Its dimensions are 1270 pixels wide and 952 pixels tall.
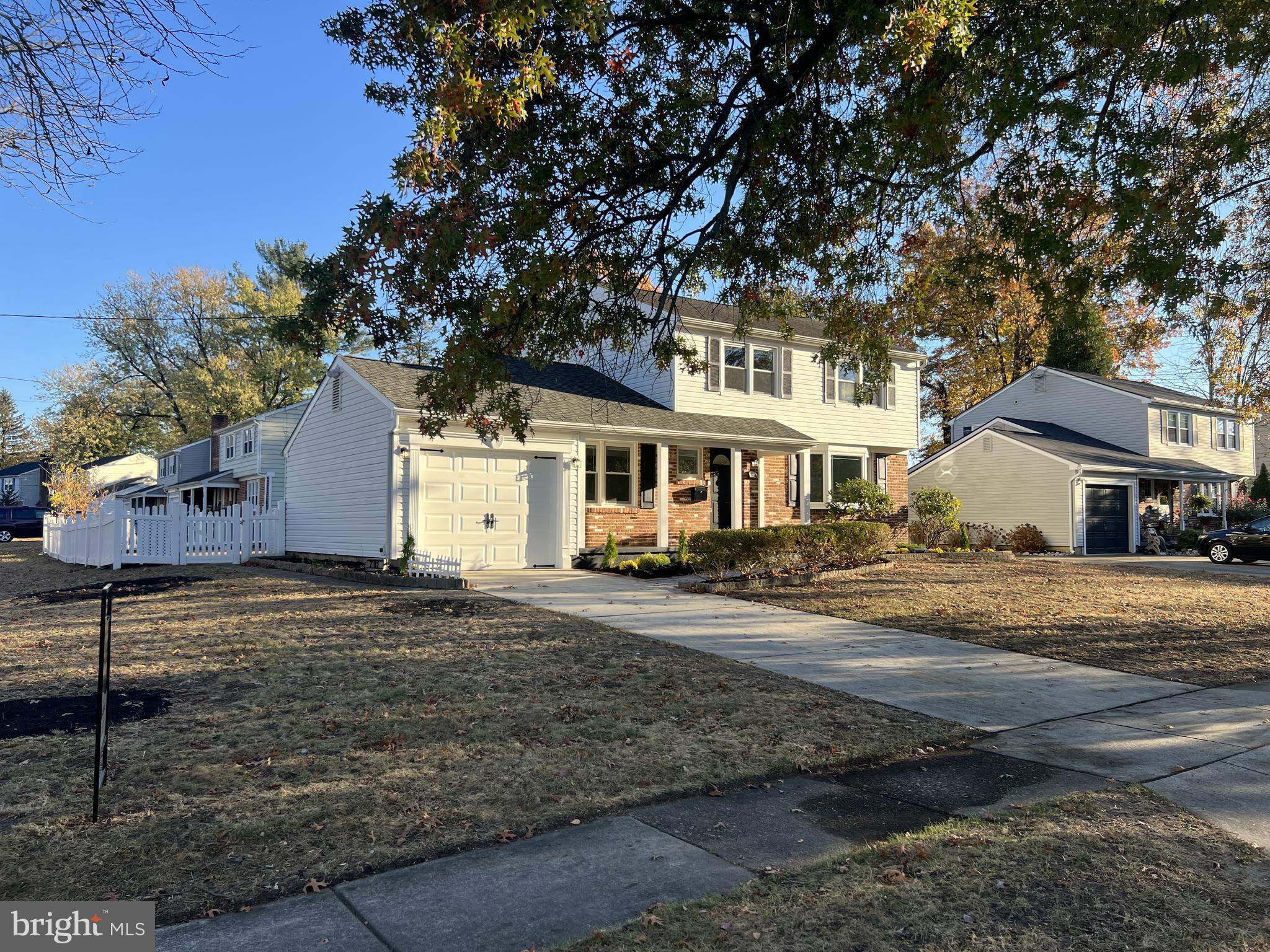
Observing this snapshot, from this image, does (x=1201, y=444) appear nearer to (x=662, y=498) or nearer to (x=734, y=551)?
(x=662, y=498)

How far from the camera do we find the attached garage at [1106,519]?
2861 cm

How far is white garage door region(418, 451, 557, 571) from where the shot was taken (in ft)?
55.2

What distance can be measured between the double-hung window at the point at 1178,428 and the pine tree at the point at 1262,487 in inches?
272

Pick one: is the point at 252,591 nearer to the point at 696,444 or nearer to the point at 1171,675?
the point at 696,444

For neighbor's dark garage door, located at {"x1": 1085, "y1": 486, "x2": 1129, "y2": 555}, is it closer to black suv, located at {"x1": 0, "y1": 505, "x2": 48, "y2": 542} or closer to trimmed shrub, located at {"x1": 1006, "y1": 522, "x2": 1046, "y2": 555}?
trimmed shrub, located at {"x1": 1006, "y1": 522, "x2": 1046, "y2": 555}

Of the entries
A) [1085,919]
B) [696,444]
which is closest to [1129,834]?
[1085,919]

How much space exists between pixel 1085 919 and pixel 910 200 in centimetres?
823

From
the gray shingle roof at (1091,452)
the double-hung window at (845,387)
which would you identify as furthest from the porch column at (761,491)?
the gray shingle roof at (1091,452)

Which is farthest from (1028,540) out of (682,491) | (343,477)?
(343,477)

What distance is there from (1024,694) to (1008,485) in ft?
79.2

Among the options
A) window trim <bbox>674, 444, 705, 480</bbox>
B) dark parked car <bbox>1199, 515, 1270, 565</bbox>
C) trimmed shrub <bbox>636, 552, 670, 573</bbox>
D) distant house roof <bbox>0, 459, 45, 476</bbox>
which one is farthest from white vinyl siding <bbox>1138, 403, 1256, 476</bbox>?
distant house roof <bbox>0, 459, 45, 476</bbox>

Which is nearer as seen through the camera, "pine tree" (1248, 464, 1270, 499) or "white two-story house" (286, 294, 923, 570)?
"white two-story house" (286, 294, 923, 570)

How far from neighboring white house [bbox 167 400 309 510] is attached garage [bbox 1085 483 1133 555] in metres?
25.6

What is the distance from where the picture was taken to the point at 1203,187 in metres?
8.83
